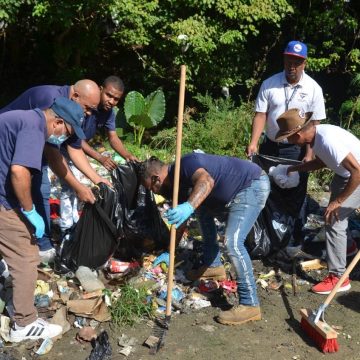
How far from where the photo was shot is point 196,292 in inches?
180

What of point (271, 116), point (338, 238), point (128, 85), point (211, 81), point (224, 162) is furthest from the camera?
point (128, 85)

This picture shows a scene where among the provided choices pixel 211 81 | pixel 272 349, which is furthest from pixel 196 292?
pixel 211 81

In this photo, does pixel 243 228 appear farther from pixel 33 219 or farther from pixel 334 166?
pixel 33 219

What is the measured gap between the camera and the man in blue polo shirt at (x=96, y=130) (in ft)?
15.5

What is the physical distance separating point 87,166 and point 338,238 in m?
2.19

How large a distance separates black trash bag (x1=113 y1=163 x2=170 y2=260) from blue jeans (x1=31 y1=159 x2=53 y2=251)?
0.63 m

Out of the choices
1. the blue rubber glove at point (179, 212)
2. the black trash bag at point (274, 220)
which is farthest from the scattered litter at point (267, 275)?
the blue rubber glove at point (179, 212)

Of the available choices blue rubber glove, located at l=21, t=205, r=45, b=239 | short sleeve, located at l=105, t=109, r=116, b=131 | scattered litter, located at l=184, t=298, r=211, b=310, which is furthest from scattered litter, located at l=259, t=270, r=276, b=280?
blue rubber glove, located at l=21, t=205, r=45, b=239

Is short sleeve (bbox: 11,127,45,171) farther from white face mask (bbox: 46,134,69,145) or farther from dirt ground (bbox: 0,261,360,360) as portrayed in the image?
dirt ground (bbox: 0,261,360,360)

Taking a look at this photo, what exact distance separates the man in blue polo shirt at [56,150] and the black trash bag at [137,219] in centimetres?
38

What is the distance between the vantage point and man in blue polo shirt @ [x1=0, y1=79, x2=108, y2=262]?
414cm

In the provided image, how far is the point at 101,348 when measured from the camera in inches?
145

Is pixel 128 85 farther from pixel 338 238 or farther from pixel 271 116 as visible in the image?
pixel 338 238

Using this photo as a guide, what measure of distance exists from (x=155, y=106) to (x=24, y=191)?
4845mm
